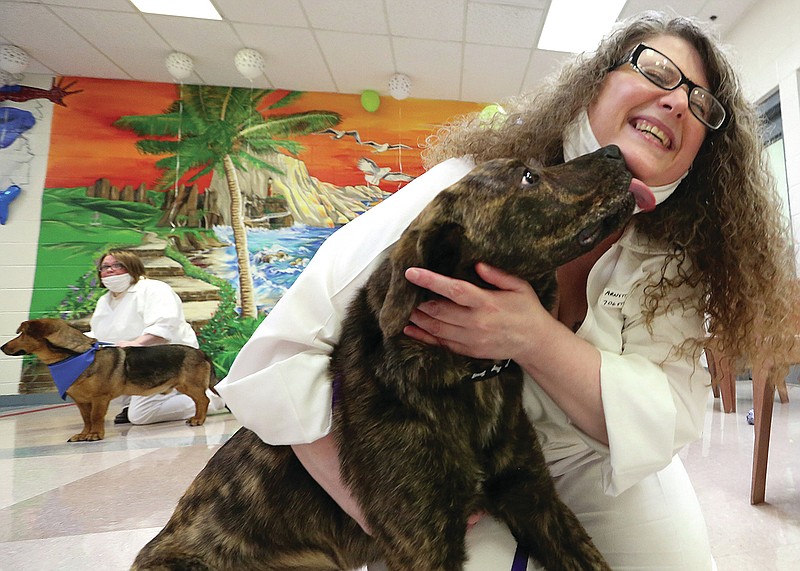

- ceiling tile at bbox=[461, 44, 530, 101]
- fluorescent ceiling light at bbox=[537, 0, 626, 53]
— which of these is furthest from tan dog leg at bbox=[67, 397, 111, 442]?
fluorescent ceiling light at bbox=[537, 0, 626, 53]

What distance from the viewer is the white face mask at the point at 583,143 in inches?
43.1

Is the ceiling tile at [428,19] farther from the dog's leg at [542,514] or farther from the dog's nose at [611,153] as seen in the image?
the dog's leg at [542,514]

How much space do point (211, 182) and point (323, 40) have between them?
2243 mm

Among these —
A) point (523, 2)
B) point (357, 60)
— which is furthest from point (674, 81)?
point (357, 60)

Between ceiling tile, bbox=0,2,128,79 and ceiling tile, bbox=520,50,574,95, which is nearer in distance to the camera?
ceiling tile, bbox=0,2,128,79

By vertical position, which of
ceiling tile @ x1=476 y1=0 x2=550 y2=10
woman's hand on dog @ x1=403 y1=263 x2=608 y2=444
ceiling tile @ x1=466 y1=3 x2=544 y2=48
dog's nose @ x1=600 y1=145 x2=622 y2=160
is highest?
ceiling tile @ x1=476 y1=0 x2=550 y2=10

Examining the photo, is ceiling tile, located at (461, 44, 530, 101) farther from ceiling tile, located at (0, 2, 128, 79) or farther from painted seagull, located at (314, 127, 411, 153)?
ceiling tile, located at (0, 2, 128, 79)

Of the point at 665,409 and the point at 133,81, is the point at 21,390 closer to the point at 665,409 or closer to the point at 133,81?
the point at 133,81

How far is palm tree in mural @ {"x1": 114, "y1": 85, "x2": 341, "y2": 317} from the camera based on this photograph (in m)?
6.12

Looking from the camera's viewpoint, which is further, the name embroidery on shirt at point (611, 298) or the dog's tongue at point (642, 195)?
the name embroidery on shirt at point (611, 298)

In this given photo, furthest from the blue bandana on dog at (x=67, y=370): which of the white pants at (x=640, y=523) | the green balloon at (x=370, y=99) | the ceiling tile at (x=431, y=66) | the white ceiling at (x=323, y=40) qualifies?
the green balloon at (x=370, y=99)

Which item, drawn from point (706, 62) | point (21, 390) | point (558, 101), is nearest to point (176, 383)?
point (21, 390)

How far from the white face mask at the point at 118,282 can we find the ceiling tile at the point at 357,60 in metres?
3.06

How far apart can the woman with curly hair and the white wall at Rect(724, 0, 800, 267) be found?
3.56 metres
